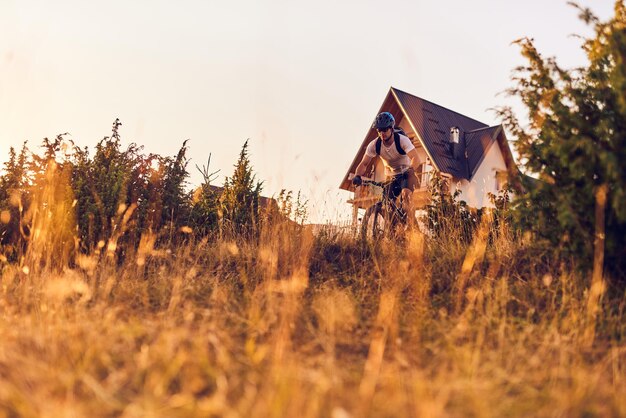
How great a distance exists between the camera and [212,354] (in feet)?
9.78

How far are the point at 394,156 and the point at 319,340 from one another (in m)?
4.86

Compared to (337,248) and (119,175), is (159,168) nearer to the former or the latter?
(119,175)

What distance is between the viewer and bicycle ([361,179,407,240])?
23.3ft

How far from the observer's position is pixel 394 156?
7723 millimetres

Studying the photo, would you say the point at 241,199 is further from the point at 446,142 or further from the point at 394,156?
the point at 446,142

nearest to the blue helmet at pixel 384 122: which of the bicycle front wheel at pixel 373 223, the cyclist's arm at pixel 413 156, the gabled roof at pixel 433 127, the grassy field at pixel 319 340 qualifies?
the cyclist's arm at pixel 413 156

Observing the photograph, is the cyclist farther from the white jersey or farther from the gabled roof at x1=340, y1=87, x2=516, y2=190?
the gabled roof at x1=340, y1=87, x2=516, y2=190

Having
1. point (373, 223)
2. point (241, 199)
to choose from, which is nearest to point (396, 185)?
point (373, 223)

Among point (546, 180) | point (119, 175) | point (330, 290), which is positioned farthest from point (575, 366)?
point (119, 175)

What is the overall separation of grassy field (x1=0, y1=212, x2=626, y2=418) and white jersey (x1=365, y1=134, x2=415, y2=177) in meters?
2.17

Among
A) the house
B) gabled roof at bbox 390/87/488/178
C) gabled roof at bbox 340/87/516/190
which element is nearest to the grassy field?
the house

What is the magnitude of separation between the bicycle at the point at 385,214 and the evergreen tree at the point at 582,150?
2631 mm

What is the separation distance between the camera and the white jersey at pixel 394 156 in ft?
25.1

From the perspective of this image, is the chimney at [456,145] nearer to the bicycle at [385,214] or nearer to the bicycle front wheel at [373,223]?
the bicycle at [385,214]
